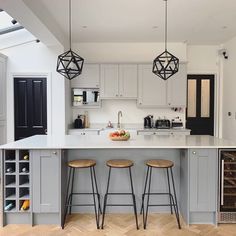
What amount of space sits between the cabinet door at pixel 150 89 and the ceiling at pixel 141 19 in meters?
0.76

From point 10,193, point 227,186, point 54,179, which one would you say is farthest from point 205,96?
point 10,193

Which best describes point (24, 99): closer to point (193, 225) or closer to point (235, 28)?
point (193, 225)

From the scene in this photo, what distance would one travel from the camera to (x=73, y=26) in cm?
436

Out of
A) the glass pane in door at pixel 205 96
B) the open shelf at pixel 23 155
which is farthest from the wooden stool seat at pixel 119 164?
the glass pane in door at pixel 205 96

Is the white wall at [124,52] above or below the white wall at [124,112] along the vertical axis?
above

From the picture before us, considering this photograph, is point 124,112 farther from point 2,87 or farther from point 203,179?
point 203,179

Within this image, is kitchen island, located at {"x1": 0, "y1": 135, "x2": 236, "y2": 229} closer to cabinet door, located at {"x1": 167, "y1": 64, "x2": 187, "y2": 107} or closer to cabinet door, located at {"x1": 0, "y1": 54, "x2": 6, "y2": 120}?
cabinet door, located at {"x1": 0, "y1": 54, "x2": 6, "y2": 120}

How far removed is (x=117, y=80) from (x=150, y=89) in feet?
2.49

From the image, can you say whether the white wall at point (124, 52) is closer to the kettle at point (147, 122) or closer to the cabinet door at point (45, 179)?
the kettle at point (147, 122)

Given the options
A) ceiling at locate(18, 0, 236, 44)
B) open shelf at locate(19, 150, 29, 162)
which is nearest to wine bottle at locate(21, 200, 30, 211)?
open shelf at locate(19, 150, 29, 162)

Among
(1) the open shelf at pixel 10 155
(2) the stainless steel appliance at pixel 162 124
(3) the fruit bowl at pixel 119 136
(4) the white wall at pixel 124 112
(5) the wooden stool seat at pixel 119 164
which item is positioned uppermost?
(4) the white wall at pixel 124 112

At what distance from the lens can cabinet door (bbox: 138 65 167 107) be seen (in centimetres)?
516

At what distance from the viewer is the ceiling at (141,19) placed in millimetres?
3408

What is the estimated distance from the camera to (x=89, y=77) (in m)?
5.17
